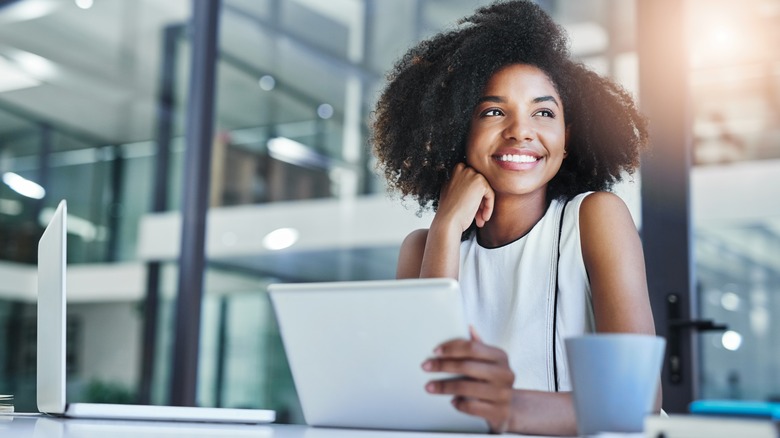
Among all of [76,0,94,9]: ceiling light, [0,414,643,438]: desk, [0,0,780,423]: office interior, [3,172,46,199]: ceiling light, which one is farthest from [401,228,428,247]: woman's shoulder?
[76,0,94,9]: ceiling light

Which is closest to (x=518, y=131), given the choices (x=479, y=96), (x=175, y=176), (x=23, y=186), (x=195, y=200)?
(x=479, y=96)

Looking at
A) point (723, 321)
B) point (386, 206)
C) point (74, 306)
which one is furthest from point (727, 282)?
point (74, 306)

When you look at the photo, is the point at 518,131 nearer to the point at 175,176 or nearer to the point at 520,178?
the point at 520,178

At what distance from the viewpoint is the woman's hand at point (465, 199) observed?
5.15ft

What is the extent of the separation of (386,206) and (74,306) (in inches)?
61.5

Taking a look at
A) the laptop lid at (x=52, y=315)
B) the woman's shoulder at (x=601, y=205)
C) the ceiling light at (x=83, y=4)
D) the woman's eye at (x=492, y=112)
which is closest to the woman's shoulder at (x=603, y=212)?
the woman's shoulder at (x=601, y=205)

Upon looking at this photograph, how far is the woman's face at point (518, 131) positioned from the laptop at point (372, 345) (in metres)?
0.73

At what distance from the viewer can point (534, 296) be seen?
1.54 meters

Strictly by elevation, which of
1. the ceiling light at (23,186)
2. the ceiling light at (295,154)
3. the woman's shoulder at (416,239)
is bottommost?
the woman's shoulder at (416,239)

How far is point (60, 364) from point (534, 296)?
79 cm

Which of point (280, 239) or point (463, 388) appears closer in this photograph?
point (463, 388)

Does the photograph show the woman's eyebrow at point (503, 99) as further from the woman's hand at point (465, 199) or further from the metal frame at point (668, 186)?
the metal frame at point (668, 186)

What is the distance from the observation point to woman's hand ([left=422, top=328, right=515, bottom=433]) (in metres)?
0.90

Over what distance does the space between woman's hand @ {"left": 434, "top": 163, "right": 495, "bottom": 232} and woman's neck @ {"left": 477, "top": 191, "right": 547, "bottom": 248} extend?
39mm
